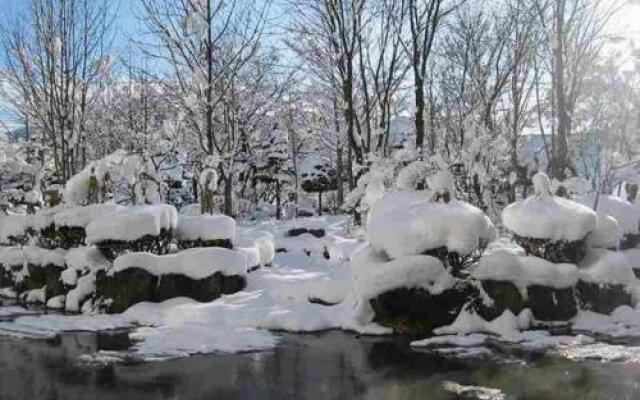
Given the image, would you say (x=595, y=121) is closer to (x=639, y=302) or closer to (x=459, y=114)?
(x=459, y=114)

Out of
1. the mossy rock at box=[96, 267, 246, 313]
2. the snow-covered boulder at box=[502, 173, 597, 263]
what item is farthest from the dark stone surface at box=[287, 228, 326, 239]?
the snow-covered boulder at box=[502, 173, 597, 263]

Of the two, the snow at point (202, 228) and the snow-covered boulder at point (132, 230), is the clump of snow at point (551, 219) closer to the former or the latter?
the snow at point (202, 228)

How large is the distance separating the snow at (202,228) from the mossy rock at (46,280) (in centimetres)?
238

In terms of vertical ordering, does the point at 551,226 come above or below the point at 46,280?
above

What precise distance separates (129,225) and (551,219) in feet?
21.1

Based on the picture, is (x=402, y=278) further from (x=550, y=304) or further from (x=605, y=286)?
(x=605, y=286)

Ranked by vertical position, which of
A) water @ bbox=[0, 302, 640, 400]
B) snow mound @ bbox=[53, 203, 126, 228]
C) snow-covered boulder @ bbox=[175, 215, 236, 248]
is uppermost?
snow mound @ bbox=[53, 203, 126, 228]

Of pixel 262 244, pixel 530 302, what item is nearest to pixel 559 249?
pixel 530 302

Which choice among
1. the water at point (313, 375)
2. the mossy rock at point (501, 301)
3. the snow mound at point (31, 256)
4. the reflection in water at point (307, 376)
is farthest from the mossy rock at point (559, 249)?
the snow mound at point (31, 256)

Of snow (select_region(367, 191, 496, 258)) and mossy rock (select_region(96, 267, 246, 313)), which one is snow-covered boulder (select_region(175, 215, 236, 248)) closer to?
mossy rock (select_region(96, 267, 246, 313))

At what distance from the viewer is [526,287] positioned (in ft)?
29.1

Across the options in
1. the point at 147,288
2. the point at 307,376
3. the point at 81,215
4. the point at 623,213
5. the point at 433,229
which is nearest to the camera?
the point at 307,376

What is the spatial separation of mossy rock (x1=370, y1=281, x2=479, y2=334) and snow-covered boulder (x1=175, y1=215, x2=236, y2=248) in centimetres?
404

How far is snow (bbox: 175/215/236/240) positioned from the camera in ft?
39.1
